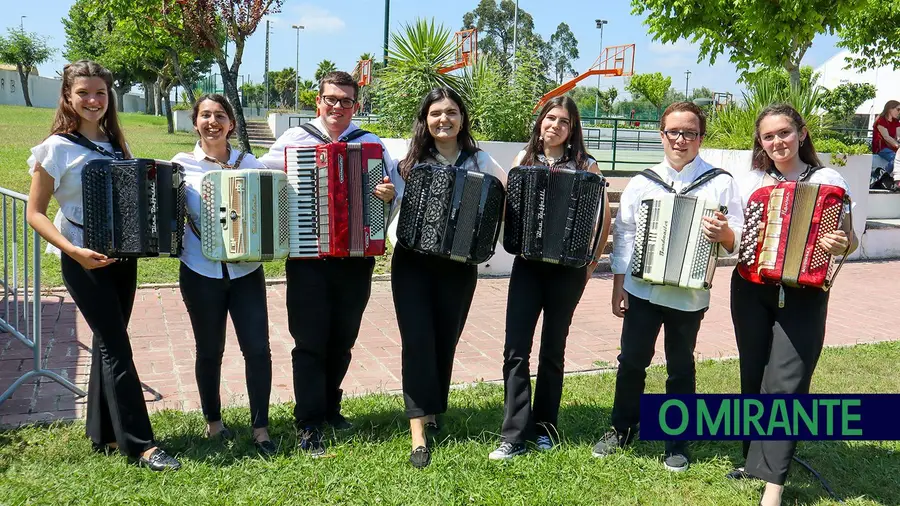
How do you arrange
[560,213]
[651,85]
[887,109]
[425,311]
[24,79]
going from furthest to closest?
[651,85] → [24,79] → [887,109] → [425,311] → [560,213]

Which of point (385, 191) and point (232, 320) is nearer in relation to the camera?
point (385, 191)

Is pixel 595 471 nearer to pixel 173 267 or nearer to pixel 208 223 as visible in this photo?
pixel 208 223

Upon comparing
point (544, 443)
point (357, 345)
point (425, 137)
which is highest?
point (425, 137)

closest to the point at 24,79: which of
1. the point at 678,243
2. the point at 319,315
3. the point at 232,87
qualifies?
the point at 232,87

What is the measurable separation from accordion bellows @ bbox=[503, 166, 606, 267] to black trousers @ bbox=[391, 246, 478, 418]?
47cm

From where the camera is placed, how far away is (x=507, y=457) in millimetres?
4207

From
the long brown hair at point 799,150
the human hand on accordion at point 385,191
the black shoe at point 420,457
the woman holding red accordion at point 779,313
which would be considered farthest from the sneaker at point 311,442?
the long brown hair at point 799,150

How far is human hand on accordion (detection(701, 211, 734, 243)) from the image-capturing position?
376 cm

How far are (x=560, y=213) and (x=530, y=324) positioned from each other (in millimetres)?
672

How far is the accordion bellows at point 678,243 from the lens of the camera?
3846 mm

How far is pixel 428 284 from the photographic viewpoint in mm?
4203

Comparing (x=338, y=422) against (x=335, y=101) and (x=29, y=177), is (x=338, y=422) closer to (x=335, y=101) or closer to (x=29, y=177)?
(x=335, y=101)

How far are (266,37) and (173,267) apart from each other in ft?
160

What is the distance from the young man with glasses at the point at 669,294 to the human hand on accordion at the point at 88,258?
2.64m
